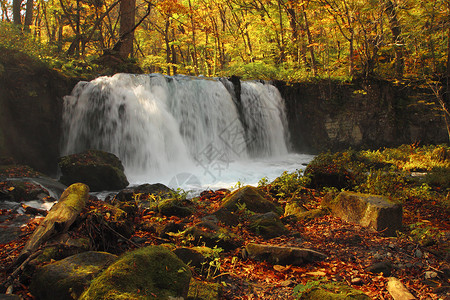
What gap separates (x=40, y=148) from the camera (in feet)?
36.4

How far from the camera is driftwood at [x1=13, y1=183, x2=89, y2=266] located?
2.89 m

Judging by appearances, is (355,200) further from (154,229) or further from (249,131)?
(249,131)

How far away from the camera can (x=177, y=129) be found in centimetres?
1279

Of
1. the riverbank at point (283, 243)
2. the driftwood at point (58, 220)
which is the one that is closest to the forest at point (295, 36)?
the riverbank at point (283, 243)

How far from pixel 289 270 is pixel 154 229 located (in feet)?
7.07

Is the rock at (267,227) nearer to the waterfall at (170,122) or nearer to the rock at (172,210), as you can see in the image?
the rock at (172,210)

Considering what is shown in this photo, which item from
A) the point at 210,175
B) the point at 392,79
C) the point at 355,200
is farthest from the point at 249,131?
the point at 355,200

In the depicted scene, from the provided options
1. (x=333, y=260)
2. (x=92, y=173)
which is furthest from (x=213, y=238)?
(x=92, y=173)

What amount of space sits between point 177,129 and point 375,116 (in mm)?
11391

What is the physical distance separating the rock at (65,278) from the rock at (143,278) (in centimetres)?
34

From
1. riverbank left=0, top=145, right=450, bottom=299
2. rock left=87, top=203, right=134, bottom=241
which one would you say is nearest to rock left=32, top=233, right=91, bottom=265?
riverbank left=0, top=145, right=450, bottom=299

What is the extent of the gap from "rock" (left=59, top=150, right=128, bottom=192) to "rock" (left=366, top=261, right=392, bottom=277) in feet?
25.1

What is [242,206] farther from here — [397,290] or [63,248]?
[63,248]

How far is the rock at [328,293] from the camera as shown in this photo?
88.0 inches
